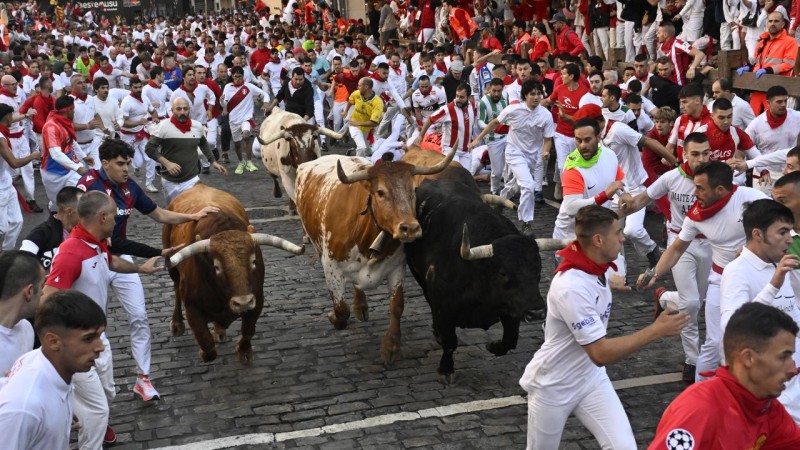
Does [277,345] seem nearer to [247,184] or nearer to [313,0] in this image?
[247,184]

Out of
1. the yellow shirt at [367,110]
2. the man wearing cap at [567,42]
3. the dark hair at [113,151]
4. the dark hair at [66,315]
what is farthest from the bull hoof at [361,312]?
the man wearing cap at [567,42]

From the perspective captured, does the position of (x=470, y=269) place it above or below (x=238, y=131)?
above

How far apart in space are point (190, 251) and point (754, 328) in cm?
539

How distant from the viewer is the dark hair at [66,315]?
13.7ft

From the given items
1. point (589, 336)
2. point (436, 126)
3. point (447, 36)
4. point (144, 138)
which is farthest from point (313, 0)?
point (589, 336)

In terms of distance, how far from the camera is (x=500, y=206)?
32.4ft

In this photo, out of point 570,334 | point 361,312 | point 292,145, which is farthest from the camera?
point 292,145

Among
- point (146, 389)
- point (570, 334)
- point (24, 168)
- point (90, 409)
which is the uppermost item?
Result: point (570, 334)

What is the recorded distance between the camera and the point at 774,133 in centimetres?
1077

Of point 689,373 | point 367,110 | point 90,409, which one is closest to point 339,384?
point 90,409

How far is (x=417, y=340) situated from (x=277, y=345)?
137cm

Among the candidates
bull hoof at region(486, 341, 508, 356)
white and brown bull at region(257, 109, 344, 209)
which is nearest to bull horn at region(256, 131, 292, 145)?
white and brown bull at region(257, 109, 344, 209)

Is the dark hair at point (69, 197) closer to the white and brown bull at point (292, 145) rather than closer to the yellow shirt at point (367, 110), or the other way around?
the white and brown bull at point (292, 145)

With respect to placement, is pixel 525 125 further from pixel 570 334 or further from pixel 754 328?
pixel 754 328
